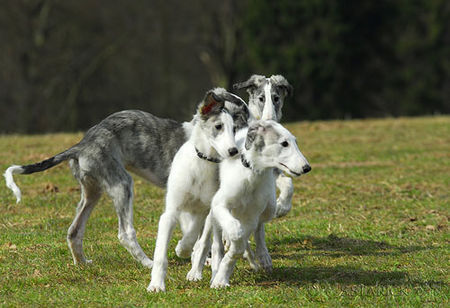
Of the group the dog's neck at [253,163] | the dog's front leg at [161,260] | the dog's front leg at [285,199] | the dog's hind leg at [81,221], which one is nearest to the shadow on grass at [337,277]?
the dog's front leg at [285,199]

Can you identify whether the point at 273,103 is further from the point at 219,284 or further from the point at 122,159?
the point at 219,284

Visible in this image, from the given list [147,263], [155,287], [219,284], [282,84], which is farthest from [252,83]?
[155,287]

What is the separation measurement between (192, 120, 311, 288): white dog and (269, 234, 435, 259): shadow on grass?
157 centimetres

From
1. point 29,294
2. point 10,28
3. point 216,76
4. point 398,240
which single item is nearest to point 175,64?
point 216,76

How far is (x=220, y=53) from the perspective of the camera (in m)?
30.5

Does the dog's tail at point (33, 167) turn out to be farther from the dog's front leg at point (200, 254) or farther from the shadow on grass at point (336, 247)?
the shadow on grass at point (336, 247)

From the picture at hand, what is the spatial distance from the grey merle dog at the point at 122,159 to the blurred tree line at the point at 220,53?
1689 cm

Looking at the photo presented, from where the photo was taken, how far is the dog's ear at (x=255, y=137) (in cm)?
612

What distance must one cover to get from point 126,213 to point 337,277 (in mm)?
2094

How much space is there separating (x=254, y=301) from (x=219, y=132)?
148 cm

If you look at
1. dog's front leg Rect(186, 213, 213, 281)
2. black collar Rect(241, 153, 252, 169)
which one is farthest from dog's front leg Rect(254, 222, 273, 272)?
black collar Rect(241, 153, 252, 169)

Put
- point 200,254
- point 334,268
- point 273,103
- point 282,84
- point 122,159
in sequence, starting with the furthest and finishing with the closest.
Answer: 1. point 282,84
2. point 273,103
3. point 122,159
4. point 334,268
5. point 200,254

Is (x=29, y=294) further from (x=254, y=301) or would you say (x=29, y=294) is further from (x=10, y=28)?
(x=10, y=28)

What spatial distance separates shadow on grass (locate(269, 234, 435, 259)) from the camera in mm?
7750
